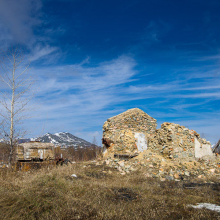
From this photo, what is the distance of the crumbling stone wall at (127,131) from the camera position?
44.8 ft

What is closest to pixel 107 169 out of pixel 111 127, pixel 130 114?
pixel 111 127

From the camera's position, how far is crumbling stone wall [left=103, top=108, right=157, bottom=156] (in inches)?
538

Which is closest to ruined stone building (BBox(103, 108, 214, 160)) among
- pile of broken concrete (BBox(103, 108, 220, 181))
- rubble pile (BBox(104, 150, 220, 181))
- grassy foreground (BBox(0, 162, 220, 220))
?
pile of broken concrete (BBox(103, 108, 220, 181))

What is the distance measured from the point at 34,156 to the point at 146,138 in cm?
780

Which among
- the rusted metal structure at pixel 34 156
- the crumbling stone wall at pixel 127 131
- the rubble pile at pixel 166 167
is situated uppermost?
the crumbling stone wall at pixel 127 131

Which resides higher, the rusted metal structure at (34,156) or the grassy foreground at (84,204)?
the rusted metal structure at (34,156)

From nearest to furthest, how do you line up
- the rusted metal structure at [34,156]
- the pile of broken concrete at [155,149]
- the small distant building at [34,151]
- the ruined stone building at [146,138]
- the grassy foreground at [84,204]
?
the grassy foreground at [84,204], the rusted metal structure at [34,156], the small distant building at [34,151], the pile of broken concrete at [155,149], the ruined stone building at [146,138]

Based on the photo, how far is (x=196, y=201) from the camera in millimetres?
5578

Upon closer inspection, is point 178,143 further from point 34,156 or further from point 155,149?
point 34,156

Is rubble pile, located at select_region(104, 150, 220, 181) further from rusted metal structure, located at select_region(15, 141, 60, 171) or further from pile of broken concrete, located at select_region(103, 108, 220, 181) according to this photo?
rusted metal structure, located at select_region(15, 141, 60, 171)

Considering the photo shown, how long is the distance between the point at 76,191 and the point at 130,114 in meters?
9.96

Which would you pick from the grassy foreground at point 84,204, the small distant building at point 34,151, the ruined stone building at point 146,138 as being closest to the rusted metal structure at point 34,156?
the small distant building at point 34,151

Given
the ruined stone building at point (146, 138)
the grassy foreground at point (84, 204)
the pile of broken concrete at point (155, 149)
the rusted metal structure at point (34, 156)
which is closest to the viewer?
the grassy foreground at point (84, 204)

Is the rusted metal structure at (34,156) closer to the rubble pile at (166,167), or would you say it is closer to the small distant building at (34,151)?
the small distant building at (34,151)
